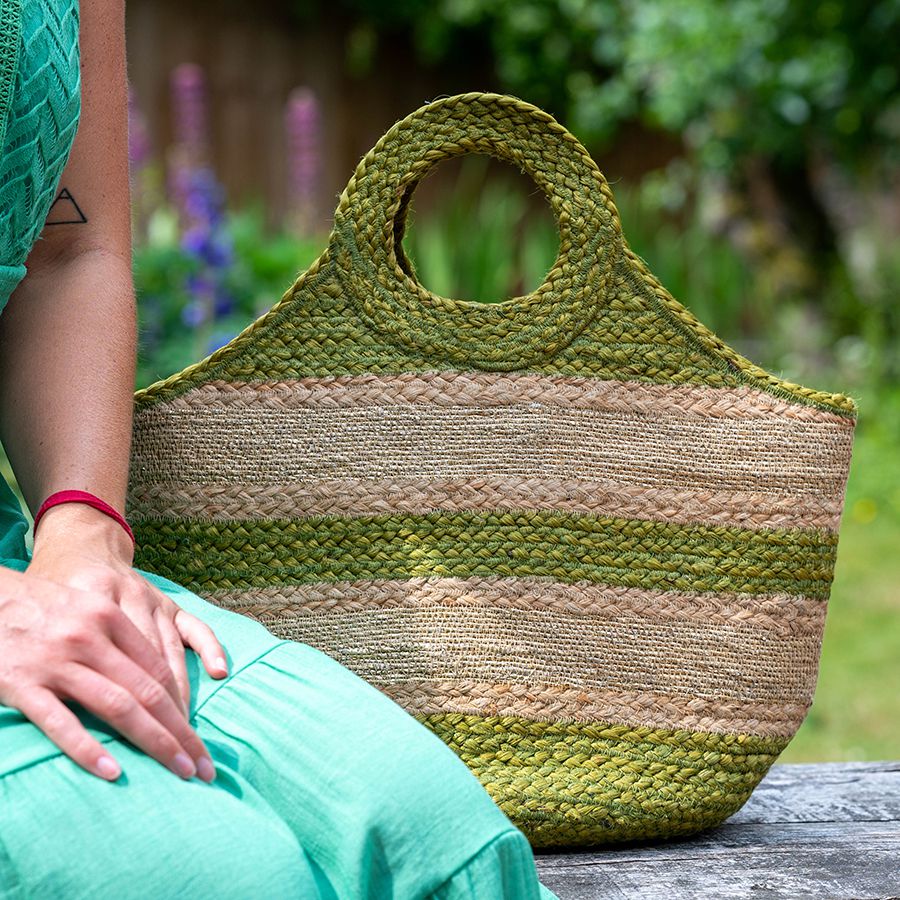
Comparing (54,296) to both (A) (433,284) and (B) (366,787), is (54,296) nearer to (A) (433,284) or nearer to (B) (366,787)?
(B) (366,787)

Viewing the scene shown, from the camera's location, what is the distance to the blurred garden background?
409 cm

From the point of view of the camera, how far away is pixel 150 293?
14.0 feet

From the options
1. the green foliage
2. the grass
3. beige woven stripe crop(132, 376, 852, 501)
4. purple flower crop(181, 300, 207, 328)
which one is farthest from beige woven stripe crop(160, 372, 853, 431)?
the green foliage

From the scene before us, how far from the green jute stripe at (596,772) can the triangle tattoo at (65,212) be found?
2.10 feet

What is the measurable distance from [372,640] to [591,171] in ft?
1.85

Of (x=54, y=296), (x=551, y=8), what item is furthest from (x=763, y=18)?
(x=54, y=296)

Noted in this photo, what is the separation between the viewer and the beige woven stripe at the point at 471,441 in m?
1.41

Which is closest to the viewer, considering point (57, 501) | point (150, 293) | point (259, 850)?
point (259, 850)

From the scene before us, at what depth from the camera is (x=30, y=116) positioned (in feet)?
→ 3.80

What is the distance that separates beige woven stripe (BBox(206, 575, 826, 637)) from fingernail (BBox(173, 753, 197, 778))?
0.45 m

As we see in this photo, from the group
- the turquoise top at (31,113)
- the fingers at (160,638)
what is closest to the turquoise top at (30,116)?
the turquoise top at (31,113)

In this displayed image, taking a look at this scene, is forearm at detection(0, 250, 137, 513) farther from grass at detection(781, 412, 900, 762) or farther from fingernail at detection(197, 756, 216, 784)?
grass at detection(781, 412, 900, 762)

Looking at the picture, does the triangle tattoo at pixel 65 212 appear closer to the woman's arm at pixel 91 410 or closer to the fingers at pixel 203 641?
the woman's arm at pixel 91 410

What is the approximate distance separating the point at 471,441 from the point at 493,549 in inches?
4.7
